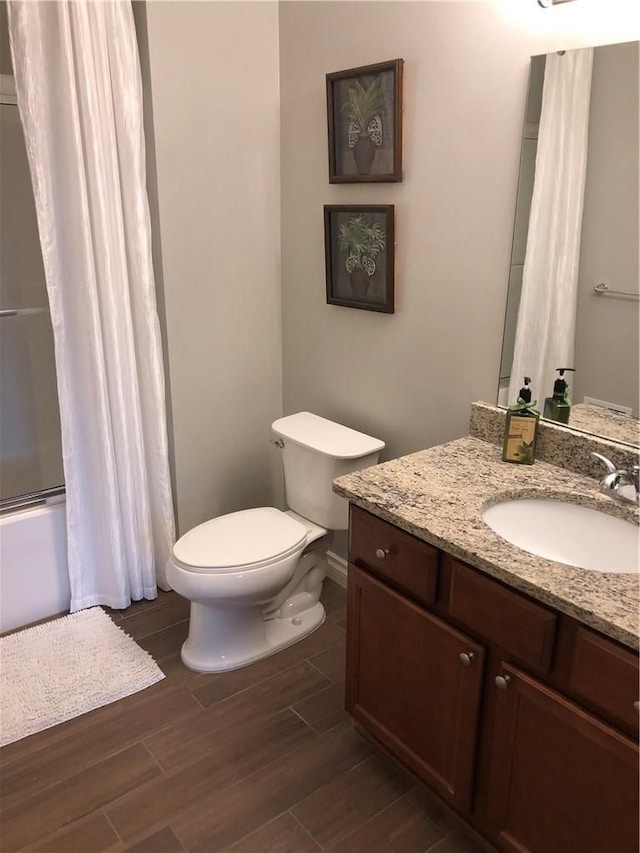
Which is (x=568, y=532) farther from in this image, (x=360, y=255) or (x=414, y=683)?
(x=360, y=255)

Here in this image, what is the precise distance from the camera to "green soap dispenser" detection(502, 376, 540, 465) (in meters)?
1.84

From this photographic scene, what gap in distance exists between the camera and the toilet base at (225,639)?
2301 millimetres

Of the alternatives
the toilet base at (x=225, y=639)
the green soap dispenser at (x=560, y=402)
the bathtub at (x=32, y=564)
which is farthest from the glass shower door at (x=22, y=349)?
the green soap dispenser at (x=560, y=402)

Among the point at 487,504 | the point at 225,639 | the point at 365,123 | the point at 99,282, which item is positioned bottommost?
the point at 225,639

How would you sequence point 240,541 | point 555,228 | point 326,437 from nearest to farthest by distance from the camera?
point 555,228
point 240,541
point 326,437

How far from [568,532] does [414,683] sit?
0.54 metres

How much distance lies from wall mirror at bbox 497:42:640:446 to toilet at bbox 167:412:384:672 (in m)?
0.77

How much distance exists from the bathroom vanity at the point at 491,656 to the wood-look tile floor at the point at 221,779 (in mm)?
147

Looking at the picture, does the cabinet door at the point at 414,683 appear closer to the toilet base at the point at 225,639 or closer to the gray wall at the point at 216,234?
the toilet base at the point at 225,639

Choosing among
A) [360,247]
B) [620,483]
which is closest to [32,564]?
[360,247]

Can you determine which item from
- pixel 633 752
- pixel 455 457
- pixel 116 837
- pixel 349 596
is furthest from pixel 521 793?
pixel 116 837

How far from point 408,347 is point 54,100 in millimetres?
1356

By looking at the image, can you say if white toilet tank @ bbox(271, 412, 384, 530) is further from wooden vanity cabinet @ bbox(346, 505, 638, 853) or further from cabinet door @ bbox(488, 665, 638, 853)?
cabinet door @ bbox(488, 665, 638, 853)

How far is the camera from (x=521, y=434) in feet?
6.08
